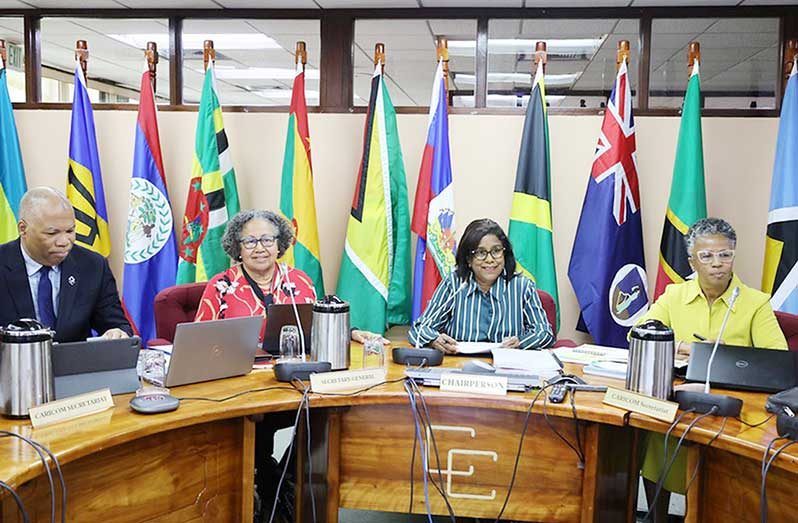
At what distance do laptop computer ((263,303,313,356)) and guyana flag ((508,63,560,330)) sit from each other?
152 cm

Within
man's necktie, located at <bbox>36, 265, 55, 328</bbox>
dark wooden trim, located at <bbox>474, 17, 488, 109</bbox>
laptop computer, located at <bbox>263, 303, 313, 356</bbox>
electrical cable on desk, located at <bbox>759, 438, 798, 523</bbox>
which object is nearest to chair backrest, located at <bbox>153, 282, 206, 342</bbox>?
man's necktie, located at <bbox>36, 265, 55, 328</bbox>

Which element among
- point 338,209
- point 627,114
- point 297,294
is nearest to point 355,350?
point 297,294

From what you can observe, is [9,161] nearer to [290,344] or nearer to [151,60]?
[151,60]

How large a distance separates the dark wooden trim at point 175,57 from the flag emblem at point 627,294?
252cm

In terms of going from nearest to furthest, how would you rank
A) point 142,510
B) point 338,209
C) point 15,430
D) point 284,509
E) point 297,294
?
point 15,430 → point 142,510 → point 284,509 → point 297,294 → point 338,209

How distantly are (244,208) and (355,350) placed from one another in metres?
1.67

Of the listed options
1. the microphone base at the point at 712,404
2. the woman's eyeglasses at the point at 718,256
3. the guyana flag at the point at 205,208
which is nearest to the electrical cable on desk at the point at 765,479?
the microphone base at the point at 712,404

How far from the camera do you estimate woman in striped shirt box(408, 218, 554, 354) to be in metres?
2.61

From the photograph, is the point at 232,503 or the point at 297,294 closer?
the point at 232,503

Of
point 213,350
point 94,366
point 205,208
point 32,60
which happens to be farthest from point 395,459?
point 32,60

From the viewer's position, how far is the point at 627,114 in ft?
11.2

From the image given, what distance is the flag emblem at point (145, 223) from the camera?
3602mm

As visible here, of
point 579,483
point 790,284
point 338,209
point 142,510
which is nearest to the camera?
point 142,510

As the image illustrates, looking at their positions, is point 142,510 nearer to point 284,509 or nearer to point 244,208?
point 284,509
